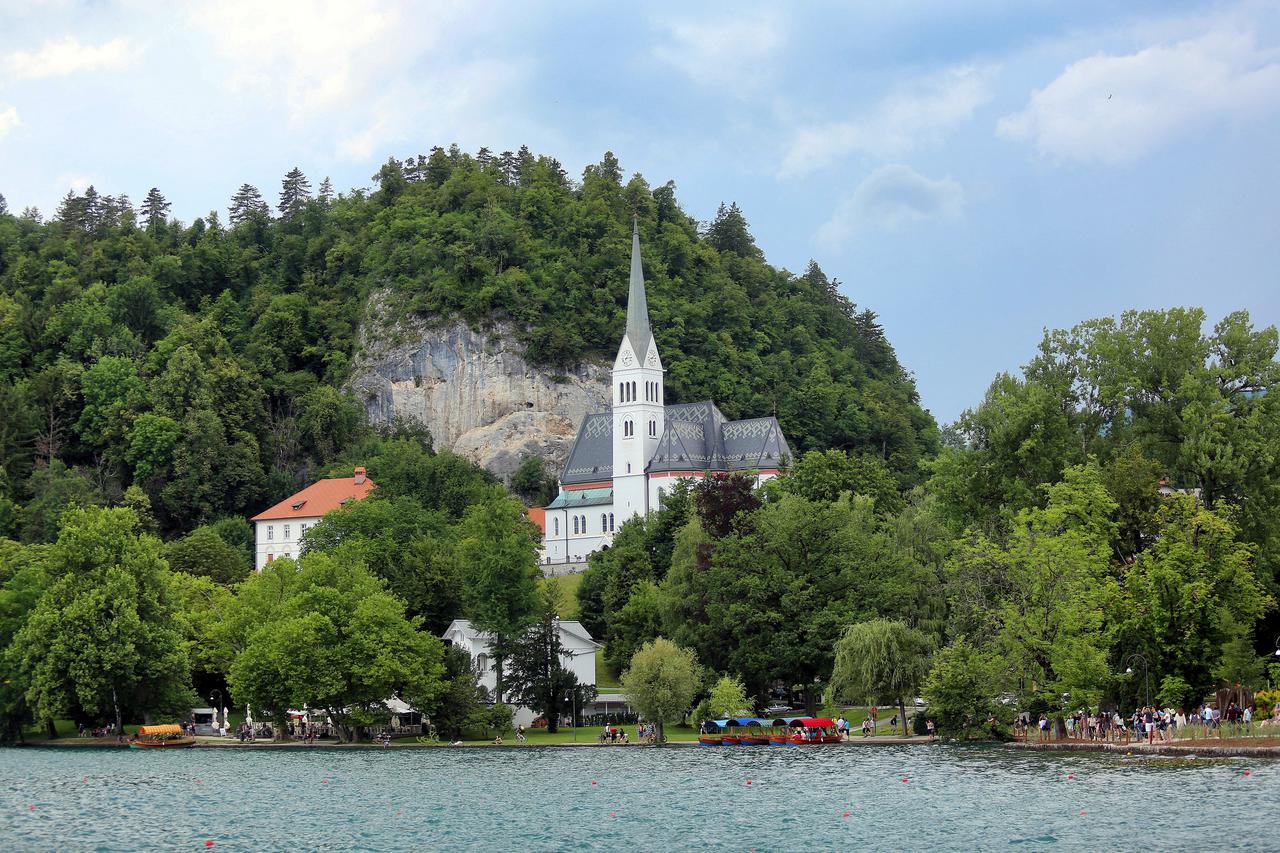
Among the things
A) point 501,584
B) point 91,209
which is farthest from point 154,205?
point 501,584

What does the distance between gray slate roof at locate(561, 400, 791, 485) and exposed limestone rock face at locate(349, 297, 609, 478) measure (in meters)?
7.23

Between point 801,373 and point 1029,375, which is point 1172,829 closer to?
point 1029,375

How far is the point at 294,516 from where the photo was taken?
134125 mm

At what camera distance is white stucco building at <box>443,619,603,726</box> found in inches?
3477

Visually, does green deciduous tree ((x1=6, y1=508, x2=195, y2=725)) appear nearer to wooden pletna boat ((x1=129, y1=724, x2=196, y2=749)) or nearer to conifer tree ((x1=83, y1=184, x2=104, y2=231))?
wooden pletna boat ((x1=129, y1=724, x2=196, y2=749))

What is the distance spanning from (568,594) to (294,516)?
26996 millimetres

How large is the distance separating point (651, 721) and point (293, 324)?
9724cm

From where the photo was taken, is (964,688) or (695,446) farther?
(695,446)

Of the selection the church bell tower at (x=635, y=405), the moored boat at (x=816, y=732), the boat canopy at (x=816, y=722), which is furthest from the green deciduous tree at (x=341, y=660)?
the church bell tower at (x=635, y=405)

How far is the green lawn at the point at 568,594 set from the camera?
365ft

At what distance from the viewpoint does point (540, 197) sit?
569 ft

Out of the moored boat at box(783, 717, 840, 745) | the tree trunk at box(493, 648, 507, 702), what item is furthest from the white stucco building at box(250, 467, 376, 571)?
the moored boat at box(783, 717, 840, 745)

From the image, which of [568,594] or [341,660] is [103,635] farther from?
[568,594]

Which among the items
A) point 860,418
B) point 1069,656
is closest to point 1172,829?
point 1069,656
